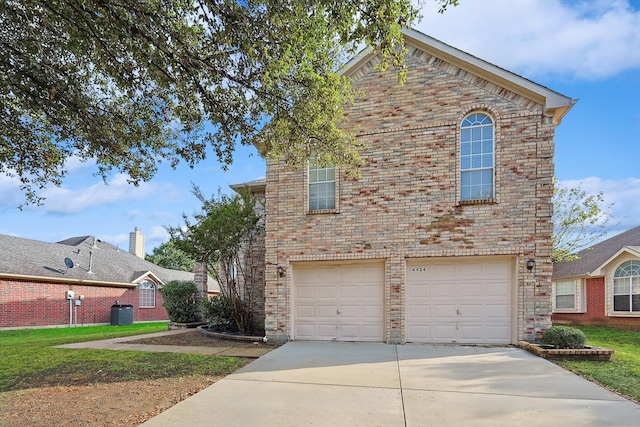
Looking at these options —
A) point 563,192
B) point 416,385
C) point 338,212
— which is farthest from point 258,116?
point 563,192

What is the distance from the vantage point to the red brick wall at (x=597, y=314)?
14.8 metres

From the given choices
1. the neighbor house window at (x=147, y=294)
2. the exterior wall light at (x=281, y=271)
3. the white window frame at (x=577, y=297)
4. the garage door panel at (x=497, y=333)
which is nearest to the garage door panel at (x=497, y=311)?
the garage door panel at (x=497, y=333)

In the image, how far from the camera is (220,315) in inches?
472

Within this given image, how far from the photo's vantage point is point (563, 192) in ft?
64.1

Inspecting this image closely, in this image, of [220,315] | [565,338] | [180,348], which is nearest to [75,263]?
[220,315]

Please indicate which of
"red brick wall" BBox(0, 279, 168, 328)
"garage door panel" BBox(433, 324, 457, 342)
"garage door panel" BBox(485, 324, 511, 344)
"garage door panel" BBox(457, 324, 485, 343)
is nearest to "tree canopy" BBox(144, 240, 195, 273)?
"red brick wall" BBox(0, 279, 168, 328)

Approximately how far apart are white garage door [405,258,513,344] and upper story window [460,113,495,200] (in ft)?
5.88

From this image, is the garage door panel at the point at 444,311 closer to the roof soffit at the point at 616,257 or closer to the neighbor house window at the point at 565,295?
the roof soffit at the point at 616,257

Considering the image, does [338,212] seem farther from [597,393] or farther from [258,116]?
[597,393]

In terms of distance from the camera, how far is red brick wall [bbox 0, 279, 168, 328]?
54.9 ft

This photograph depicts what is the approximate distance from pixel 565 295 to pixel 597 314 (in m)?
2.16

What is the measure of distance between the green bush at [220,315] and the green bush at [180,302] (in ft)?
6.98

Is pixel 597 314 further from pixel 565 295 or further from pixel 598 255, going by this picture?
pixel 598 255

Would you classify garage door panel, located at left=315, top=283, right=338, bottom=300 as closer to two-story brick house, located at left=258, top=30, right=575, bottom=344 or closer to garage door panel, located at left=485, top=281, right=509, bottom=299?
two-story brick house, located at left=258, top=30, right=575, bottom=344
